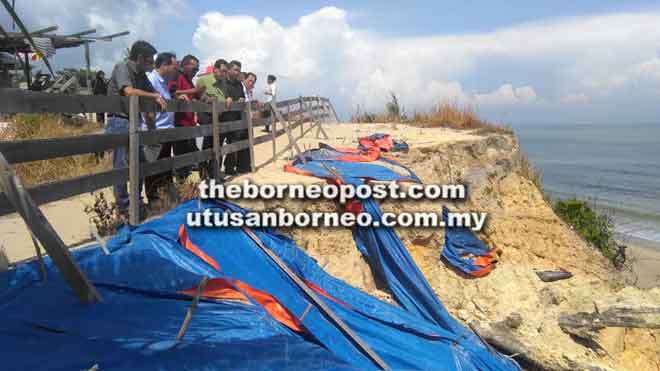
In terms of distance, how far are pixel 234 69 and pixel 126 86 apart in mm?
3208

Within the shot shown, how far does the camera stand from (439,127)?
1410 centimetres

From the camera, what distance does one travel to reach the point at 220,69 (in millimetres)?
7926

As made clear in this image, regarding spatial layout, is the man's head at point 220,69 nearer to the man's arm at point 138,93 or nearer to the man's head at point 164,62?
the man's head at point 164,62

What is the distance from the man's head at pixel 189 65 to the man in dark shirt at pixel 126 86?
1.31 metres

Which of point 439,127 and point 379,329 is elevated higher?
point 439,127

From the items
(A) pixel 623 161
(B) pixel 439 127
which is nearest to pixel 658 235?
(B) pixel 439 127

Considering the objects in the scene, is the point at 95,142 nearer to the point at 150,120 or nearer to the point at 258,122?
the point at 150,120

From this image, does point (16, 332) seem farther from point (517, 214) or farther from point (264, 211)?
point (517, 214)

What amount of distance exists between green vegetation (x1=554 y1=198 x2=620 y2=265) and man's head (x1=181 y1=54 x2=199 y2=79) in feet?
27.6

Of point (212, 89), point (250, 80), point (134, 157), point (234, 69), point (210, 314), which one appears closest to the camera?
point (210, 314)

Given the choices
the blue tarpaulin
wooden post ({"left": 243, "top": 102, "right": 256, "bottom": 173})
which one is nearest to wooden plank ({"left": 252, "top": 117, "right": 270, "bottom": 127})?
wooden post ({"left": 243, "top": 102, "right": 256, "bottom": 173})

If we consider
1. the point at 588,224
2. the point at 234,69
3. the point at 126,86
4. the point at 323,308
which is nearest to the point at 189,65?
the point at 234,69

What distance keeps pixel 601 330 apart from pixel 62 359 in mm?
6130

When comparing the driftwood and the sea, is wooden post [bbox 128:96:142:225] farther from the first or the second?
the sea
